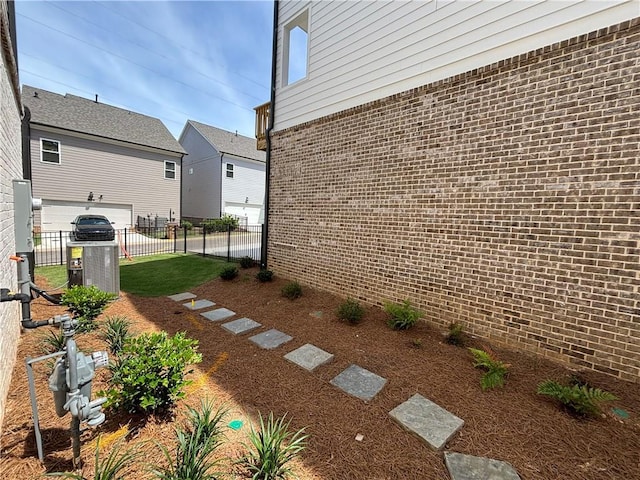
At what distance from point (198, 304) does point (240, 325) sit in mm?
1465

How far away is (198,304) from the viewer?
5.34 meters

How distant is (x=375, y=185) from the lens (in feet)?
16.1

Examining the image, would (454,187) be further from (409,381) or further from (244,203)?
(244,203)

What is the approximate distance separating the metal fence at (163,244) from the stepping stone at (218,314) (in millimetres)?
3358

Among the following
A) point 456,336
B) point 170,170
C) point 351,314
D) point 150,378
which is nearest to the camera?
point 150,378

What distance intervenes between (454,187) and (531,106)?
124 cm

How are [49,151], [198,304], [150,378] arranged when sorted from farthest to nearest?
[49,151] → [198,304] → [150,378]

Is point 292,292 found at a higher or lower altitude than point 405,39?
lower

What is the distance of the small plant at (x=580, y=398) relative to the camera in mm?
2301

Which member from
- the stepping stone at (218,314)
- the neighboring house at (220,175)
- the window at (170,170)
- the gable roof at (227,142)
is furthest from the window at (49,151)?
the stepping stone at (218,314)

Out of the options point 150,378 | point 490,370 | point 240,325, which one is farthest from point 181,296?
point 490,370

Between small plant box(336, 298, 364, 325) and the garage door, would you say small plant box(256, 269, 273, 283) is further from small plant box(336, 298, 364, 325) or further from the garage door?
the garage door

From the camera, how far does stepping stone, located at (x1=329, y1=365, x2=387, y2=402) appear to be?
108 inches

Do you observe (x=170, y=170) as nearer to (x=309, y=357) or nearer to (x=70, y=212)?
(x=70, y=212)
